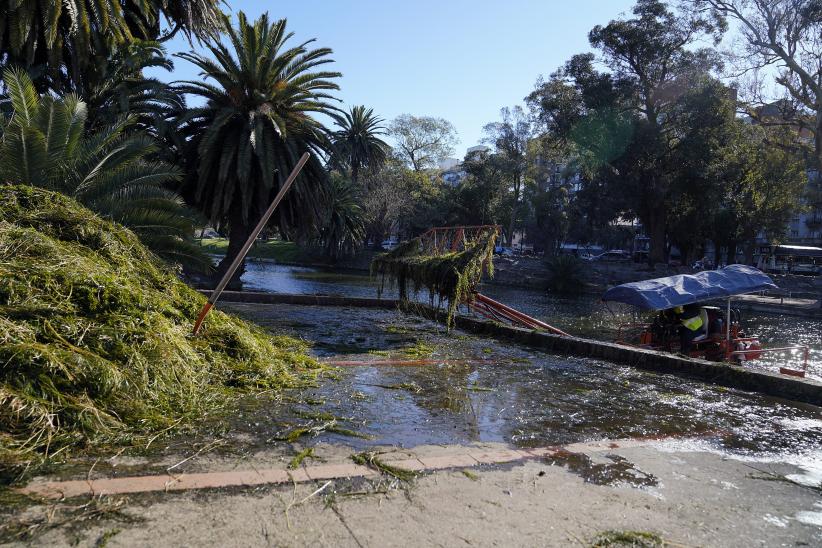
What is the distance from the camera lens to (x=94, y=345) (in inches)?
205

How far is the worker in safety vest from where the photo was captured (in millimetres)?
12477

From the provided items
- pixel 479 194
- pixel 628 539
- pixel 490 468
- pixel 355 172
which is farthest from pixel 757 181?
pixel 628 539

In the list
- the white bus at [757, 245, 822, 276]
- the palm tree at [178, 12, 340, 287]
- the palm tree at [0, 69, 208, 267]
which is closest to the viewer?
the palm tree at [0, 69, 208, 267]

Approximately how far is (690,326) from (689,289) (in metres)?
0.81

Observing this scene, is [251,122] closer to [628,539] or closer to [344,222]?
[628,539]

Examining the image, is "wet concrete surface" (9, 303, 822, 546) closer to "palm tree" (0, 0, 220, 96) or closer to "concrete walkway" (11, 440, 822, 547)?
"concrete walkway" (11, 440, 822, 547)

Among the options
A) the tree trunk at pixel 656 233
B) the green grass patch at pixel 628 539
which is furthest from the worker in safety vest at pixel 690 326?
the tree trunk at pixel 656 233

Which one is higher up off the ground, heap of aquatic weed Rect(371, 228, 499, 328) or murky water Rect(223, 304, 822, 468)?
heap of aquatic weed Rect(371, 228, 499, 328)

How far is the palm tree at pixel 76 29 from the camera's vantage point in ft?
47.5

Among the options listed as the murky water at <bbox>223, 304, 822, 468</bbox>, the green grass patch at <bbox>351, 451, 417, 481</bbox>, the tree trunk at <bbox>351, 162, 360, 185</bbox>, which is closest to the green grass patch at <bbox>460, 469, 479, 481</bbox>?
the green grass patch at <bbox>351, 451, 417, 481</bbox>

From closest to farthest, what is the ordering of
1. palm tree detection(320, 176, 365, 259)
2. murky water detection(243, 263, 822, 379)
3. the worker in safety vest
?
the worker in safety vest → murky water detection(243, 263, 822, 379) → palm tree detection(320, 176, 365, 259)

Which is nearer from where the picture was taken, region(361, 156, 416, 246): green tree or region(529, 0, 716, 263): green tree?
region(529, 0, 716, 263): green tree

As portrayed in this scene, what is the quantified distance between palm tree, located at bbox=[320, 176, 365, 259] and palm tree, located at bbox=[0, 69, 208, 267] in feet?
117

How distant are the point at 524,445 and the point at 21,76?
11662 millimetres
